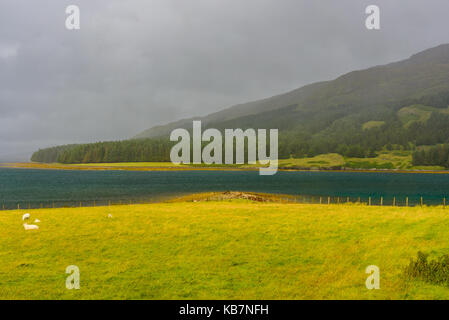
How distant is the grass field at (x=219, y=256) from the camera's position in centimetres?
1930

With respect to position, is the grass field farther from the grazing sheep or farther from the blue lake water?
the blue lake water

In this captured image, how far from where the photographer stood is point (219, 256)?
25.7 meters

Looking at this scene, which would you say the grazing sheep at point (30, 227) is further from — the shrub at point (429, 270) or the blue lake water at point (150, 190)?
the blue lake water at point (150, 190)

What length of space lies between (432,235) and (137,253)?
26702mm

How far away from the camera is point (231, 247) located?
28.2 m

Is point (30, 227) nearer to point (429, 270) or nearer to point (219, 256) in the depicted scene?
point (219, 256)

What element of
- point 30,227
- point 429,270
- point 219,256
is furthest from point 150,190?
point 429,270

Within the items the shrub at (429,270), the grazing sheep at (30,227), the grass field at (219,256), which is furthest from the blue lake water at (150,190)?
the shrub at (429,270)

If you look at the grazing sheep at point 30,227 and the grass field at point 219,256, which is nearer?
the grass field at point 219,256

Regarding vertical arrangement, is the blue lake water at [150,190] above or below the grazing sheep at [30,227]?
below

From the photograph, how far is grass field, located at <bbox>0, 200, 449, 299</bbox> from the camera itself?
19.3m
